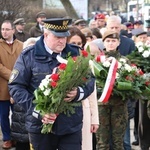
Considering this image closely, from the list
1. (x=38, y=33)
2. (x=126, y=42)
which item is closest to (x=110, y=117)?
(x=126, y=42)

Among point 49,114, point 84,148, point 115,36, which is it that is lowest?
point 84,148

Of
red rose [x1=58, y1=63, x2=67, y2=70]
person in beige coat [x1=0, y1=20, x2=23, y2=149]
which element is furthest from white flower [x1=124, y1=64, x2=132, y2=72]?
person in beige coat [x1=0, y1=20, x2=23, y2=149]

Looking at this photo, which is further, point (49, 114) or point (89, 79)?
point (89, 79)

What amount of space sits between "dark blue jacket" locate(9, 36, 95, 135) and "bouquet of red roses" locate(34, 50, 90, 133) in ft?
0.67

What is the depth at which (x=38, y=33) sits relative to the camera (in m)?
9.62

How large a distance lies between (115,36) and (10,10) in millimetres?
14014

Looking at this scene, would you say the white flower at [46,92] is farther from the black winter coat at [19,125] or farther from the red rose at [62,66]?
the black winter coat at [19,125]

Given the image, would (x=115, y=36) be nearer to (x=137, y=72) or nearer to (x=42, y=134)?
(x=137, y=72)

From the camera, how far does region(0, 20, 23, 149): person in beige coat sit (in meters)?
6.63

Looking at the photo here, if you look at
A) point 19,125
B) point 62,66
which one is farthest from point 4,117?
point 62,66

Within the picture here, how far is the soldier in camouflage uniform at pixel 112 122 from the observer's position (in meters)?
5.44

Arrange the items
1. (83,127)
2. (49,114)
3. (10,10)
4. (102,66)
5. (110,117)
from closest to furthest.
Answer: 1. (49,114)
2. (83,127)
3. (102,66)
4. (110,117)
5. (10,10)

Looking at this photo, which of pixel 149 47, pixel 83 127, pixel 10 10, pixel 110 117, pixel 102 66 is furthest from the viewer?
pixel 10 10

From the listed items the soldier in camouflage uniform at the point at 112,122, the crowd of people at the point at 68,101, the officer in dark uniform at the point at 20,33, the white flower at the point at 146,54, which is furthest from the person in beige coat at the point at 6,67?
the officer in dark uniform at the point at 20,33
